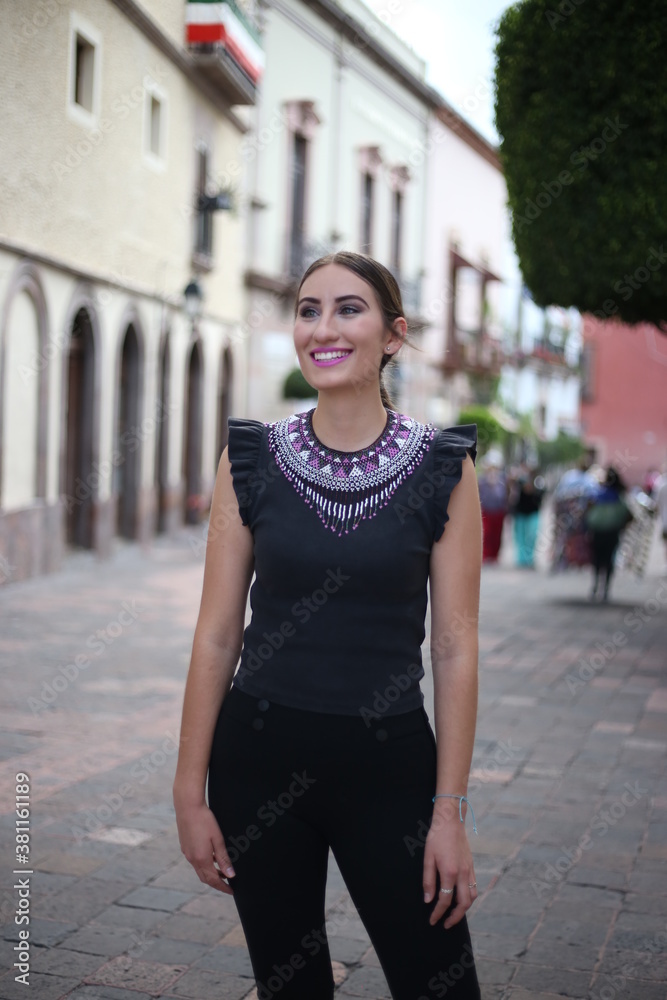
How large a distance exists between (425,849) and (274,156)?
21.4m

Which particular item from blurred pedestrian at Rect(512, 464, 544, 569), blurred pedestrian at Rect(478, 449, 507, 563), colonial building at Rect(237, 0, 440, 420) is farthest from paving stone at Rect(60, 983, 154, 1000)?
colonial building at Rect(237, 0, 440, 420)

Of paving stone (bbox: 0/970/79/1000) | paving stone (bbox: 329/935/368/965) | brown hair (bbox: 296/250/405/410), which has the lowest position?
paving stone (bbox: 329/935/368/965)

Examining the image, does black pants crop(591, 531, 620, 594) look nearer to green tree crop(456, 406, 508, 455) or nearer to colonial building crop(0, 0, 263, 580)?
colonial building crop(0, 0, 263, 580)

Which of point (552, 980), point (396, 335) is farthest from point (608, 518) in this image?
point (396, 335)

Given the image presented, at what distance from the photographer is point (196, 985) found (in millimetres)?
3568

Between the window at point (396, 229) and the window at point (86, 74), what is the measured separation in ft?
54.2

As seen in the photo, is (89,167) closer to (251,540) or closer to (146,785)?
(146,785)

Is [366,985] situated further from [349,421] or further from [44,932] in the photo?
[349,421]

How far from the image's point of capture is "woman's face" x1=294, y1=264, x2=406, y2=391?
2322 millimetres

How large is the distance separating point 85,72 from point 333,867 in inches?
440

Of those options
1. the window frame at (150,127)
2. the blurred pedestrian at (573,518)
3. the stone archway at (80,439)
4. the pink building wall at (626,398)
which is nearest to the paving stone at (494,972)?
the blurred pedestrian at (573,518)

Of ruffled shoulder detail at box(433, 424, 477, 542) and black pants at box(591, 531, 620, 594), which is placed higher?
ruffled shoulder detail at box(433, 424, 477, 542)

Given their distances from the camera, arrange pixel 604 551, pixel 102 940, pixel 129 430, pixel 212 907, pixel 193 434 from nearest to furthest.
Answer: pixel 102 940 < pixel 212 907 < pixel 604 551 < pixel 129 430 < pixel 193 434

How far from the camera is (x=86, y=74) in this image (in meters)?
13.7
